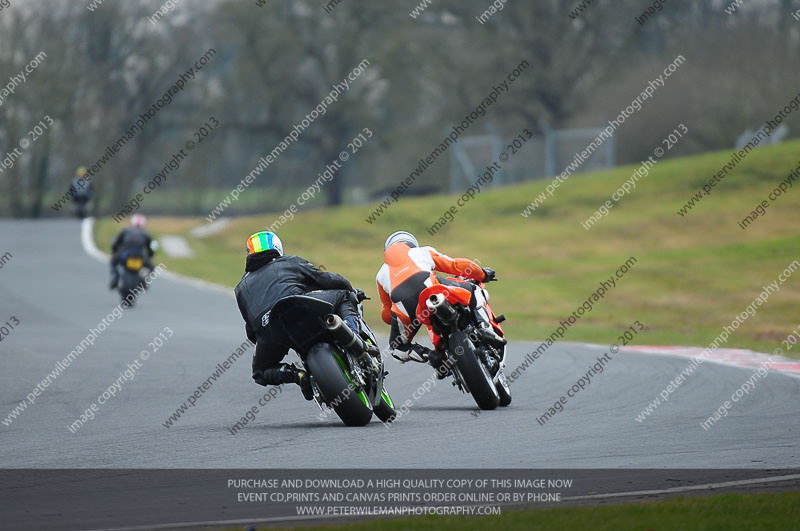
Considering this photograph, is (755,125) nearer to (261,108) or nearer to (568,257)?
(568,257)

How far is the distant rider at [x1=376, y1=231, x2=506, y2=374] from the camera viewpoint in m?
10.1

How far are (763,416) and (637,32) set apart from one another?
166ft

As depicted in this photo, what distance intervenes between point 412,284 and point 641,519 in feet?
14.8

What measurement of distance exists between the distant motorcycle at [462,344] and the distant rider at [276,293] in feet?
2.21

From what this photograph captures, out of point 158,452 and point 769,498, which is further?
point 158,452

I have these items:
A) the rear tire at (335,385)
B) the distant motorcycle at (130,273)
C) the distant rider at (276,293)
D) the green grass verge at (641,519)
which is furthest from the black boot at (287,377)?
the distant motorcycle at (130,273)

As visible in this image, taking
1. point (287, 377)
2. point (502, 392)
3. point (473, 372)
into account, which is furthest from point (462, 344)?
point (287, 377)

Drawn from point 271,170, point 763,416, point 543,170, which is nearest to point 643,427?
point 763,416

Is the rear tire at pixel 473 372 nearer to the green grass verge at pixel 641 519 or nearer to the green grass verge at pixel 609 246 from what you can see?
the green grass verge at pixel 641 519

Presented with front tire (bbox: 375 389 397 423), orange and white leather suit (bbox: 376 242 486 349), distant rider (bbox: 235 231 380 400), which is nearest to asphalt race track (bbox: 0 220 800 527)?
front tire (bbox: 375 389 397 423)

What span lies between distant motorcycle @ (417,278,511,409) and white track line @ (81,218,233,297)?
1498 centimetres

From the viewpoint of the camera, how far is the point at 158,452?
8.03 metres

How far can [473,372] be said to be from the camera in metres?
9.76

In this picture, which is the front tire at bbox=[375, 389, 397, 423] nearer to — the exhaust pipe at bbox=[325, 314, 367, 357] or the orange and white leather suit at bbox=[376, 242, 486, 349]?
the exhaust pipe at bbox=[325, 314, 367, 357]
